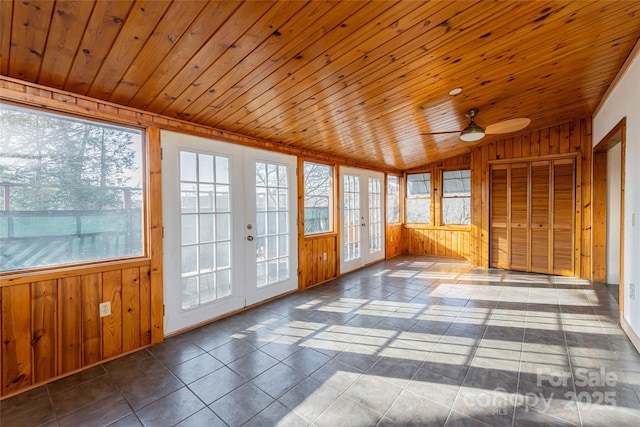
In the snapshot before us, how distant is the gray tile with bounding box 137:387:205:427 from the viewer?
175cm

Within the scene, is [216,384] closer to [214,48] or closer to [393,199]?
[214,48]

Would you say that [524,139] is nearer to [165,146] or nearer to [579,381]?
[579,381]

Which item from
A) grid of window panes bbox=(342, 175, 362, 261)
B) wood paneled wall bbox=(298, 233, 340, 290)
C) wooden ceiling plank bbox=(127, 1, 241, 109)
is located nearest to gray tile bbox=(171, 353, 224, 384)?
wood paneled wall bbox=(298, 233, 340, 290)

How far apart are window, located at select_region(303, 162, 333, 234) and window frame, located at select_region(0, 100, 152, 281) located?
→ 232cm

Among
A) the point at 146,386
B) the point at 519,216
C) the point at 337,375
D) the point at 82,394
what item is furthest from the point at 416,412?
the point at 519,216

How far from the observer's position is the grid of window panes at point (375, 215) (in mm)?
6227

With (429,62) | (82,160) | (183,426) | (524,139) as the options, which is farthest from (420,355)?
(524,139)

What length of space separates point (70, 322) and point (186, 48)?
2219 mm

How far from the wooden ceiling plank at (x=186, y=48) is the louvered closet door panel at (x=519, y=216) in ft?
18.5

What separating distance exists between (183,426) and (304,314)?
1.83 meters

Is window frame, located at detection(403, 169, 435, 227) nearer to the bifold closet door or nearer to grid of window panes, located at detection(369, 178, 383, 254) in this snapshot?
grid of window panes, located at detection(369, 178, 383, 254)

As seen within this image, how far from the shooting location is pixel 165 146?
2.81m

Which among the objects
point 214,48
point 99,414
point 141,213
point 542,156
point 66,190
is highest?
point 214,48

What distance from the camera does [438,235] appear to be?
22.9 ft
